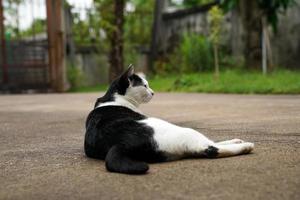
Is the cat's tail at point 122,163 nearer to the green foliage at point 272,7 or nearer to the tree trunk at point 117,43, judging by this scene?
the green foliage at point 272,7

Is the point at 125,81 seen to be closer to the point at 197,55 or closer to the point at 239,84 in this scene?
the point at 239,84

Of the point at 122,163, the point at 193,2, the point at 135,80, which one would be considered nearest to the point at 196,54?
the point at 193,2

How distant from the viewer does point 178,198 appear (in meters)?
2.03

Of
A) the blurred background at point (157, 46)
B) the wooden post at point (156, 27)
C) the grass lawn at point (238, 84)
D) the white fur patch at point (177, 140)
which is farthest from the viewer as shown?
the wooden post at point (156, 27)

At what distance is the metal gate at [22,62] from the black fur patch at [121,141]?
9.46 metres

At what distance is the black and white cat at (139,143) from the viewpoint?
8.32 feet

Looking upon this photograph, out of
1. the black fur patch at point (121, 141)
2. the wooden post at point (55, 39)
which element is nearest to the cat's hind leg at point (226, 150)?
the black fur patch at point (121, 141)

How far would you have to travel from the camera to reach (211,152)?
2748mm

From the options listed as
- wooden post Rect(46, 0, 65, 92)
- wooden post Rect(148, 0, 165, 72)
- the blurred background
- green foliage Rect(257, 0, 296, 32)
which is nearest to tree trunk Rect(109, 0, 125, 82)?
the blurred background

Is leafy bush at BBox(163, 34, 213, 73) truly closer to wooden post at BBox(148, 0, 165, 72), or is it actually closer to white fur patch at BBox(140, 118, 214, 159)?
wooden post at BBox(148, 0, 165, 72)

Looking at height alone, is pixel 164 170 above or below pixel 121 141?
below

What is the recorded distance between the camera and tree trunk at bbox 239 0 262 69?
36.8 feet

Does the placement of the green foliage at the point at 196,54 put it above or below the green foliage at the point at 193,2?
below

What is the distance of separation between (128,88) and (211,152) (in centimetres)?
81
